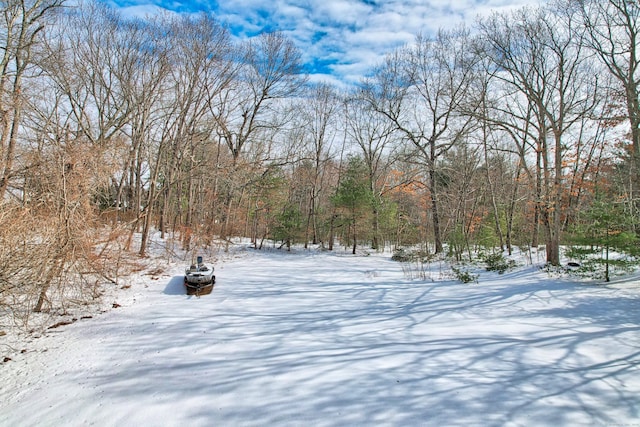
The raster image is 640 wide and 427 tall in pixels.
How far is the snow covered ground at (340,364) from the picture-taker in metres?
2.69

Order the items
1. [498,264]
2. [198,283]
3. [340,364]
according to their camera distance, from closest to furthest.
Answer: [340,364], [198,283], [498,264]

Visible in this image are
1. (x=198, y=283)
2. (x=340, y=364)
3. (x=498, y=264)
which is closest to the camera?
(x=340, y=364)

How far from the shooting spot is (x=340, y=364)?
3500mm

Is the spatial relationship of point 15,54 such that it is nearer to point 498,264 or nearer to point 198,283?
point 198,283

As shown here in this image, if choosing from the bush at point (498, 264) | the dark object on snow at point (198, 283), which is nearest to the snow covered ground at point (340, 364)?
the dark object on snow at point (198, 283)

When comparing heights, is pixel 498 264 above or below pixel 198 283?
above

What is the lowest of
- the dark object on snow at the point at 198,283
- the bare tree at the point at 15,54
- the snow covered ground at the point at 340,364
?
the snow covered ground at the point at 340,364

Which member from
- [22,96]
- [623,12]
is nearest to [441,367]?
[22,96]

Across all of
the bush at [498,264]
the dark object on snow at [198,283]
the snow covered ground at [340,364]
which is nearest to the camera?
the snow covered ground at [340,364]

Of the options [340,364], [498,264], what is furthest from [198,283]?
[498,264]

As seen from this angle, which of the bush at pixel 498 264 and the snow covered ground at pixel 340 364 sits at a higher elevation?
the bush at pixel 498 264

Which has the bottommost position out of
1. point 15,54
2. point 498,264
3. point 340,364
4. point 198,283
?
point 340,364

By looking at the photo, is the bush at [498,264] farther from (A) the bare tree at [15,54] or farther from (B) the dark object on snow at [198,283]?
(A) the bare tree at [15,54]

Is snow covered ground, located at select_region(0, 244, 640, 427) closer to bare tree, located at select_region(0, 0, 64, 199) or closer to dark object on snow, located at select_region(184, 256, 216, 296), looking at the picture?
dark object on snow, located at select_region(184, 256, 216, 296)
